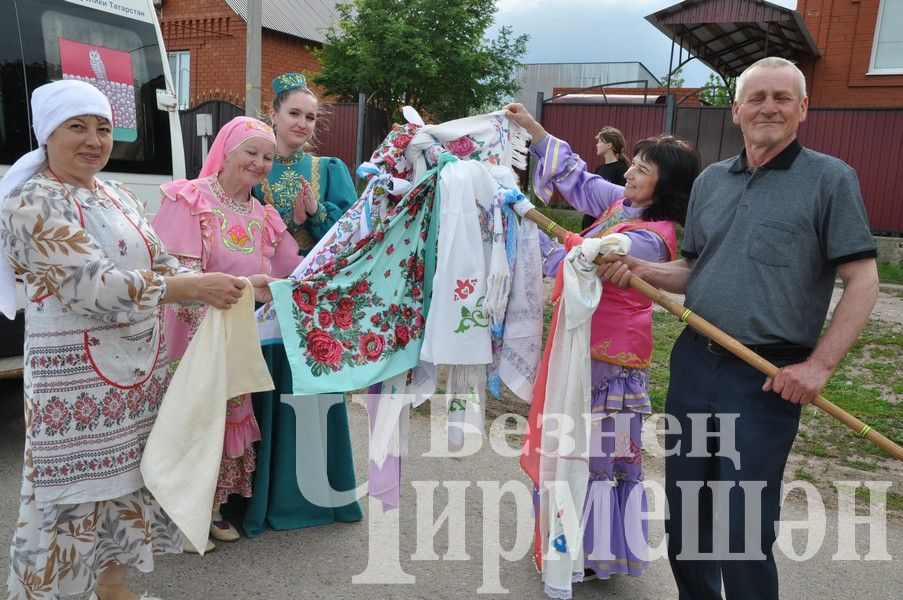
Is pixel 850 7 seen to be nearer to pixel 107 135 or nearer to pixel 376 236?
pixel 376 236

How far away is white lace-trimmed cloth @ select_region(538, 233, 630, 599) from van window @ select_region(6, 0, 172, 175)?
10.9 feet

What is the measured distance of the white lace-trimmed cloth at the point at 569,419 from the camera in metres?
2.73

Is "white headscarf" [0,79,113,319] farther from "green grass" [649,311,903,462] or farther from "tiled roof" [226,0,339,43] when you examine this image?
"tiled roof" [226,0,339,43]

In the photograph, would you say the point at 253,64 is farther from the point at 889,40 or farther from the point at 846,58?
the point at 889,40

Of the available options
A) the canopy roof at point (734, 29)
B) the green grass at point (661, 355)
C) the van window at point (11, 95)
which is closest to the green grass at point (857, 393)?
the green grass at point (661, 355)

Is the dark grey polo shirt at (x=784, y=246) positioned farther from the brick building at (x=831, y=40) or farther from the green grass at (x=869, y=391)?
the brick building at (x=831, y=40)

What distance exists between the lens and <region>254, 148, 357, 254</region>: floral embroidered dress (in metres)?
3.48

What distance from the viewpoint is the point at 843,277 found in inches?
90.3

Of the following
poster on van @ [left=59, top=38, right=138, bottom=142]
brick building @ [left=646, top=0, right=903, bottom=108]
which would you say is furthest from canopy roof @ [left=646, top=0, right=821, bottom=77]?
poster on van @ [left=59, top=38, right=138, bottom=142]

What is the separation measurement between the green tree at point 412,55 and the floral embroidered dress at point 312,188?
38.5 feet

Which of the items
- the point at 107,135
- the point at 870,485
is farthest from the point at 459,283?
the point at 870,485

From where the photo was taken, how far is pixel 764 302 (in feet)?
7.79

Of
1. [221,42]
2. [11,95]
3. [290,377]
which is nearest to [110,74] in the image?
[11,95]

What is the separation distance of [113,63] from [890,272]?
9.57m
